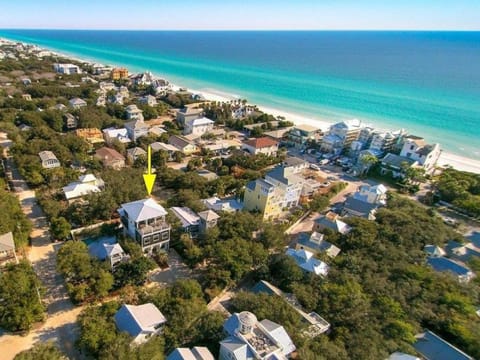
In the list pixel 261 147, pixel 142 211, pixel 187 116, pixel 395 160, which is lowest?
pixel 261 147

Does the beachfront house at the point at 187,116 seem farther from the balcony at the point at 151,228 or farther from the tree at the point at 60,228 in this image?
the balcony at the point at 151,228

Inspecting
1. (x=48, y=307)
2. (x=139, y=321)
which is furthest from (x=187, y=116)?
(x=139, y=321)

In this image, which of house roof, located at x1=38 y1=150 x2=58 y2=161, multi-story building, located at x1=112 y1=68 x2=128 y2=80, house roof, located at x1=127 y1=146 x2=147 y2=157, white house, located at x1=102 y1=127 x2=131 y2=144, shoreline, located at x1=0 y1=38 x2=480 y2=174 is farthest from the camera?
multi-story building, located at x1=112 y1=68 x2=128 y2=80

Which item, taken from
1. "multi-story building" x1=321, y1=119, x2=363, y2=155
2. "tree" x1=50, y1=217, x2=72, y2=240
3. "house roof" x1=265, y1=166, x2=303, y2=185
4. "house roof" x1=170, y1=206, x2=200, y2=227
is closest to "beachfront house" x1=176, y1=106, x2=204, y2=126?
"multi-story building" x1=321, y1=119, x2=363, y2=155

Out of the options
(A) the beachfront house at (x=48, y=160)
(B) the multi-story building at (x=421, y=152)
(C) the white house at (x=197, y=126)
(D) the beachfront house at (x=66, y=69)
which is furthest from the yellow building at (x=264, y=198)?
(D) the beachfront house at (x=66, y=69)

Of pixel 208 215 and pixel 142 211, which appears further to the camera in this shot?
pixel 208 215

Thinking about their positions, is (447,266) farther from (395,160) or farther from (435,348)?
(395,160)

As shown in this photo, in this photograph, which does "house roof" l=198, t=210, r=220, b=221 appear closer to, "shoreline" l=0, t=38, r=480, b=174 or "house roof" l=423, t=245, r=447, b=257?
"house roof" l=423, t=245, r=447, b=257
